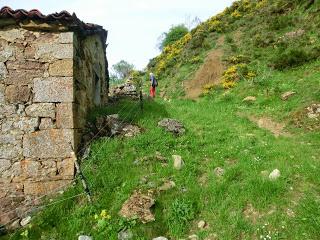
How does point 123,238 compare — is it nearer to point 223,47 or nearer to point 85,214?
point 85,214

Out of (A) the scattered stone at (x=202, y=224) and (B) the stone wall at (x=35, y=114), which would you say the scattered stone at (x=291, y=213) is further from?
(B) the stone wall at (x=35, y=114)

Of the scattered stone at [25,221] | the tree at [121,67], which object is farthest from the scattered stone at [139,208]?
the tree at [121,67]

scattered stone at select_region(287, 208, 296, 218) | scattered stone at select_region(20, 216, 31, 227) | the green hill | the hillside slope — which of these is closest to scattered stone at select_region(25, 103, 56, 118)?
the green hill

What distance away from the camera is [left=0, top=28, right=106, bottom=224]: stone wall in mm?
6754

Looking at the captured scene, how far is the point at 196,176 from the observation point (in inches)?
271

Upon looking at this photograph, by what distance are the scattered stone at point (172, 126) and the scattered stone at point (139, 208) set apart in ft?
9.94

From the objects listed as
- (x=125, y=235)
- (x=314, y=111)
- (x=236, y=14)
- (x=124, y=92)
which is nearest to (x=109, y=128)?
(x=125, y=235)

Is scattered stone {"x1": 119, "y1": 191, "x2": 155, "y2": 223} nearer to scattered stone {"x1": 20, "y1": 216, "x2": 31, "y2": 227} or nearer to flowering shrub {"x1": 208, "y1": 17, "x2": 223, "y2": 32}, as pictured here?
scattered stone {"x1": 20, "y1": 216, "x2": 31, "y2": 227}

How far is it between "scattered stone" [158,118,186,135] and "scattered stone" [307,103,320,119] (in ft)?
11.8

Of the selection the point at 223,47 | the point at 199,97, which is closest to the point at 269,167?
the point at 199,97

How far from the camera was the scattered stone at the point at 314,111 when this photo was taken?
32.0ft

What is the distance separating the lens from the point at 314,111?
1002 centimetres

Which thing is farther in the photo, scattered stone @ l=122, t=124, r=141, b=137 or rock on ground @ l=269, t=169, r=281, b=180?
scattered stone @ l=122, t=124, r=141, b=137

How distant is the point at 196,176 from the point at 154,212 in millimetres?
1369
